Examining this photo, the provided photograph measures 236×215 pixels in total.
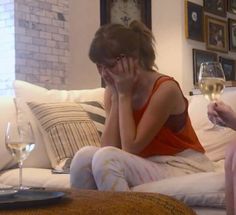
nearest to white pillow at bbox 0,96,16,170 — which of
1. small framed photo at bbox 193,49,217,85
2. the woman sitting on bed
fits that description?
the woman sitting on bed

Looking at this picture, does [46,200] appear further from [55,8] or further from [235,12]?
[235,12]

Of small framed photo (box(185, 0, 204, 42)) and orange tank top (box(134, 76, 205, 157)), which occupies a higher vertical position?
small framed photo (box(185, 0, 204, 42))

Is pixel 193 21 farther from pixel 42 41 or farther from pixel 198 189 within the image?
pixel 198 189

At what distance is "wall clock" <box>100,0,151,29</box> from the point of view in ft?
16.7

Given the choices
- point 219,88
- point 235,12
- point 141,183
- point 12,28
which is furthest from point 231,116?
point 235,12

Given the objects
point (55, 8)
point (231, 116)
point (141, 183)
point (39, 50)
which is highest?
point (55, 8)

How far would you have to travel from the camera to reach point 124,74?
2062mm

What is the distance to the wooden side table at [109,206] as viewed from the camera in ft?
3.24

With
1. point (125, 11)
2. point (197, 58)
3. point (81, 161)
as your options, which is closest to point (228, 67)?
point (197, 58)

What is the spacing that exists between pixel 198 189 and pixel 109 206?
0.78m

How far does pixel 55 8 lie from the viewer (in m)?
4.44

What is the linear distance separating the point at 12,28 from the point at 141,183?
257 centimetres

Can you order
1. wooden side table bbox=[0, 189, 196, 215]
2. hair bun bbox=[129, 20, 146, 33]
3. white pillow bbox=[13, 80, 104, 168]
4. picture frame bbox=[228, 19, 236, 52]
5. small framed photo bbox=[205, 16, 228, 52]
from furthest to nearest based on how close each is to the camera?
picture frame bbox=[228, 19, 236, 52], small framed photo bbox=[205, 16, 228, 52], white pillow bbox=[13, 80, 104, 168], hair bun bbox=[129, 20, 146, 33], wooden side table bbox=[0, 189, 196, 215]

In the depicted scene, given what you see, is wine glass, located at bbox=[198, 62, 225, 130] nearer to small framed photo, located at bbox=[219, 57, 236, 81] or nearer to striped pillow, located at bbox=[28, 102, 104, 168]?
striped pillow, located at bbox=[28, 102, 104, 168]
